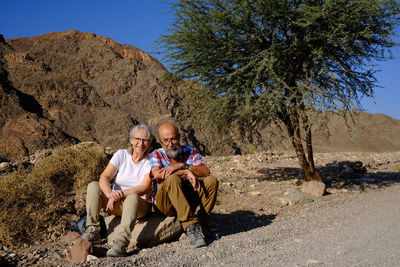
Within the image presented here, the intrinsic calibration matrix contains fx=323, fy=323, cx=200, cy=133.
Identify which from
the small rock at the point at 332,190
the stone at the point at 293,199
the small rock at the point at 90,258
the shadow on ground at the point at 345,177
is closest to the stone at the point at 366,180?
the shadow on ground at the point at 345,177

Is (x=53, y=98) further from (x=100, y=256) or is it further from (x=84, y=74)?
(x=100, y=256)

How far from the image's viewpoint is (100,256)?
12.1 feet

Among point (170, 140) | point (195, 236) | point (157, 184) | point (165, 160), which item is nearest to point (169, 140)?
point (170, 140)

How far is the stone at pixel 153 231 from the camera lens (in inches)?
161

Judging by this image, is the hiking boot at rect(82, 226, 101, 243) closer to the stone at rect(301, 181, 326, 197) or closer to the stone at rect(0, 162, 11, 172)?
the stone at rect(301, 181, 326, 197)

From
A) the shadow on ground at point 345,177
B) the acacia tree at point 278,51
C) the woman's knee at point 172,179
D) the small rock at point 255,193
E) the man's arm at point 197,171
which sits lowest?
the small rock at point 255,193

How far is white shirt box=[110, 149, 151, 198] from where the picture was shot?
432 centimetres

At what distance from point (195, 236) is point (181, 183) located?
68cm

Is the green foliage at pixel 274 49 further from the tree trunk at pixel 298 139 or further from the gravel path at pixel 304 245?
the gravel path at pixel 304 245

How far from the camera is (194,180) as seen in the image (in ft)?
13.8

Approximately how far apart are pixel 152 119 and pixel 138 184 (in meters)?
21.7

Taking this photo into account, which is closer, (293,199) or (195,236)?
(195,236)

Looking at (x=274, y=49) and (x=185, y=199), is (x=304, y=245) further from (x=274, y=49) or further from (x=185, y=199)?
(x=274, y=49)

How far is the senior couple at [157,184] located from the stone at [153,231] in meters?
0.12
